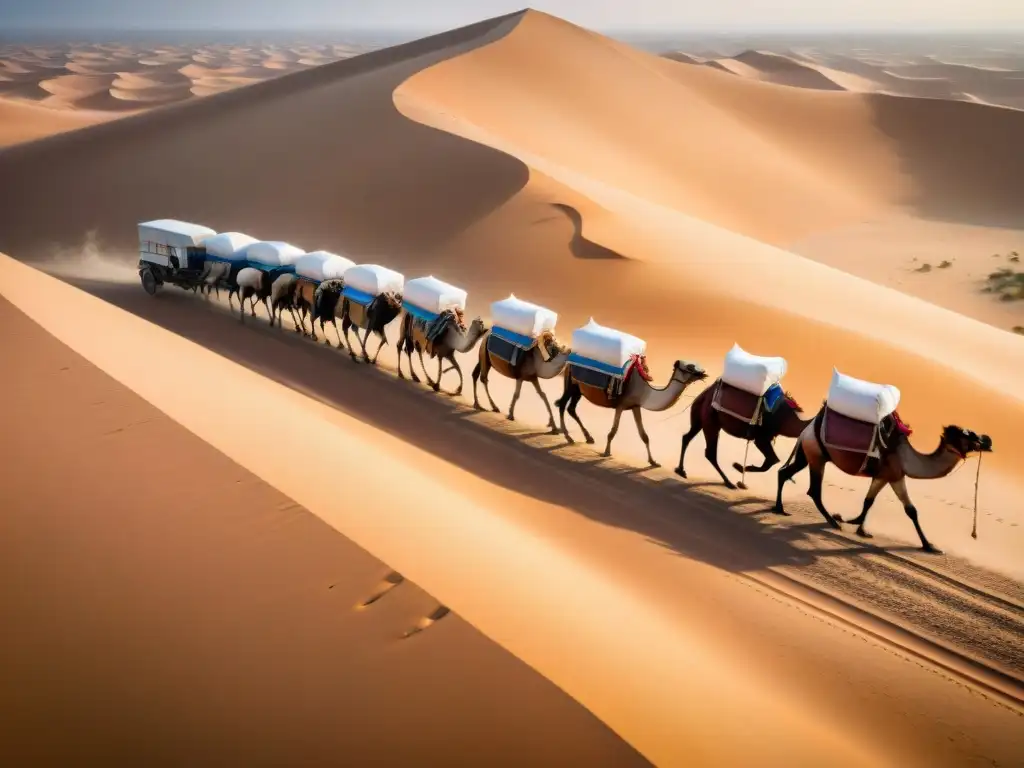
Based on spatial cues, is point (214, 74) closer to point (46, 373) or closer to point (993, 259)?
point (993, 259)

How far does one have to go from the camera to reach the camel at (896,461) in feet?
27.5

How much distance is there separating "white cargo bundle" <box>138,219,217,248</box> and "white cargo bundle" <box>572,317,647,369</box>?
10345mm

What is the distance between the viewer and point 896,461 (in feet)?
28.4

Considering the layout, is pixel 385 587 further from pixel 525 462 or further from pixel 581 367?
pixel 581 367

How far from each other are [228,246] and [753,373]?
11689 millimetres

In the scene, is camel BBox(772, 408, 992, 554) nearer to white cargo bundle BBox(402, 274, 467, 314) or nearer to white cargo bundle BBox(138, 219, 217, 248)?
white cargo bundle BBox(402, 274, 467, 314)

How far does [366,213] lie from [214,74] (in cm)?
8651

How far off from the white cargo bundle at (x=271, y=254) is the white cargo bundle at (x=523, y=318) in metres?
6.05

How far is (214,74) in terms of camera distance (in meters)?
96.4

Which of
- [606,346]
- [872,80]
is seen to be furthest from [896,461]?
[872,80]

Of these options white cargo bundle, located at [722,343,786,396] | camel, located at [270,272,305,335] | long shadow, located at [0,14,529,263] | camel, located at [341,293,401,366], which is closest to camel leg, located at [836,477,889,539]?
white cargo bundle, located at [722,343,786,396]

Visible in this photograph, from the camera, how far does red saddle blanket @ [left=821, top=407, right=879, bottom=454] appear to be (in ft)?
28.3

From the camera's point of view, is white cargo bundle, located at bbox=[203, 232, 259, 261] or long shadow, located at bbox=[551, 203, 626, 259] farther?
long shadow, located at bbox=[551, 203, 626, 259]

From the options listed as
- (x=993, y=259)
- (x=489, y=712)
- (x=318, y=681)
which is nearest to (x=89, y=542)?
(x=318, y=681)
